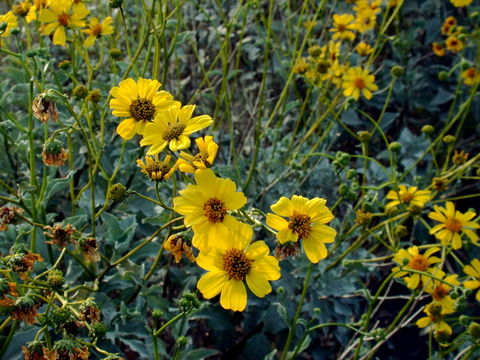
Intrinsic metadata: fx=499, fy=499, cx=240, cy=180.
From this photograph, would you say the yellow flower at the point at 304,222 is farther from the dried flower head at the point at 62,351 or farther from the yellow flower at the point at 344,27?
the yellow flower at the point at 344,27

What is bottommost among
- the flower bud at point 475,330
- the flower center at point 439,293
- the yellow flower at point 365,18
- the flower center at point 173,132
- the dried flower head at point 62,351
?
the flower center at point 439,293

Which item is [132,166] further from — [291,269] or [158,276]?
[291,269]

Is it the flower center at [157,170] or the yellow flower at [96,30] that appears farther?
the yellow flower at [96,30]

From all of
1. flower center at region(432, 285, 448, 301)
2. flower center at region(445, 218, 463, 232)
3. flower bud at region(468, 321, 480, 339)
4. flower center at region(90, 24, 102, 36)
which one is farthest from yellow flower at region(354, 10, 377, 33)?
flower bud at region(468, 321, 480, 339)

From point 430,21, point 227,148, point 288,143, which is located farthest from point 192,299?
point 430,21

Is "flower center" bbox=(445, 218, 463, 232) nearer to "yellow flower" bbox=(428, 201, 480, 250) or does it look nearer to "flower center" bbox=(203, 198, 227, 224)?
"yellow flower" bbox=(428, 201, 480, 250)

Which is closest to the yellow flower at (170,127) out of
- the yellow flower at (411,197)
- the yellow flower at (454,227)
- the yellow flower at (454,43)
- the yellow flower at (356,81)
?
the yellow flower at (411,197)

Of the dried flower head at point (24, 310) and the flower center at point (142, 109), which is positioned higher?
the flower center at point (142, 109)
